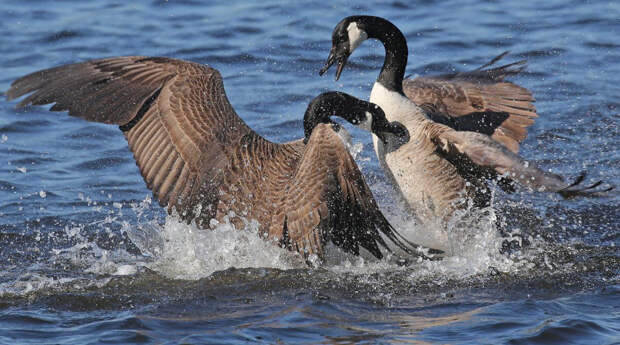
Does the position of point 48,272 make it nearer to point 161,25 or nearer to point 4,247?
point 4,247

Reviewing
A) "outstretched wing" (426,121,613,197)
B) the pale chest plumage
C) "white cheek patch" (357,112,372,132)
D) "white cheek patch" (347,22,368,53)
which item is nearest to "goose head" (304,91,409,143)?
"white cheek patch" (357,112,372,132)

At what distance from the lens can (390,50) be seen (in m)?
6.88

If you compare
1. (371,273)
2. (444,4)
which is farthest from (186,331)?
(444,4)

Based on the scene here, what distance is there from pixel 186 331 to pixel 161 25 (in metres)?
9.10

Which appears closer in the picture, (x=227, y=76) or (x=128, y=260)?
(x=128, y=260)

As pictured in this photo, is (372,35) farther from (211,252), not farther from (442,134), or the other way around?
(211,252)

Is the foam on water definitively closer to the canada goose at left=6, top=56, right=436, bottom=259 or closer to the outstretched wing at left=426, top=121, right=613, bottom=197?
the canada goose at left=6, top=56, right=436, bottom=259

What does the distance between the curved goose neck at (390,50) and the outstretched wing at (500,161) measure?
2.25 ft

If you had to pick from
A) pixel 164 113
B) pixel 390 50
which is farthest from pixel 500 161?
pixel 164 113

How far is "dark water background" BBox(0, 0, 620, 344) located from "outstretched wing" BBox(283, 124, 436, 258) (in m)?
0.39

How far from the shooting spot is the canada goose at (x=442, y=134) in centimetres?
556

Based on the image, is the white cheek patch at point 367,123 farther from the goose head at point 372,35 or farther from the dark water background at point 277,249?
the dark water background at point 277,249

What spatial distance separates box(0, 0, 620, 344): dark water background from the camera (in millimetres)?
5125

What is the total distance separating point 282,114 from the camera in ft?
33.2
